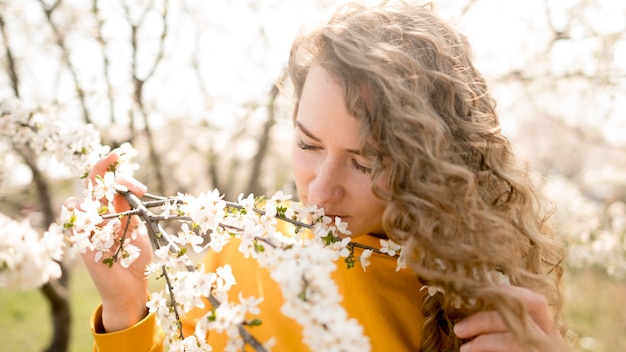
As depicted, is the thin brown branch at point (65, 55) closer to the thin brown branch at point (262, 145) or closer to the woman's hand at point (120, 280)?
the thin brown branch at point (262, 145)

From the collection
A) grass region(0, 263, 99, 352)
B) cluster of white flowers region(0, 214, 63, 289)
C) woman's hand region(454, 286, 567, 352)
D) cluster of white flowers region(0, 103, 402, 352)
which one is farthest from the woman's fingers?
grass region(0, 263, 99, 352)

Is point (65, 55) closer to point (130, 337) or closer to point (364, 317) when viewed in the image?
point (130, 337)

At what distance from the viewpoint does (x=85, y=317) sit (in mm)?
5035

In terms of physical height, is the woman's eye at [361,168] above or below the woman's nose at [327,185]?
above

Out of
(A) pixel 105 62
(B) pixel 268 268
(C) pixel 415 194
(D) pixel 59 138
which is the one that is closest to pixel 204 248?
(B) pixel 268 268

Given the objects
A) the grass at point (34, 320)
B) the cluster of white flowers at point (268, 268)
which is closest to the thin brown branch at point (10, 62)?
the grass at point (34, 320)

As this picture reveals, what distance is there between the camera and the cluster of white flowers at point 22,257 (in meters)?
0.72

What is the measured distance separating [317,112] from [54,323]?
261cm

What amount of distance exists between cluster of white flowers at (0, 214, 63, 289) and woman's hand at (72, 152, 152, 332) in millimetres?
501

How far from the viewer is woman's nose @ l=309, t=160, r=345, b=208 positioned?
1113 mm

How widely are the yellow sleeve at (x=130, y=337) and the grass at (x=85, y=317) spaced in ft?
10.9

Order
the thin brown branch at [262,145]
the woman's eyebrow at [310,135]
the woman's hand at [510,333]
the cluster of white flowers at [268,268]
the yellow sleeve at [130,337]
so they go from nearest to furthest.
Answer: the cluster of white flowers at [268,268] → the woman's hand at [510,333] → the woman's eyebrow at [310,135] → the yellow sleeve at [130,337] → the thin brown branch at [262,145]

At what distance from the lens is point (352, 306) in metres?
1.39

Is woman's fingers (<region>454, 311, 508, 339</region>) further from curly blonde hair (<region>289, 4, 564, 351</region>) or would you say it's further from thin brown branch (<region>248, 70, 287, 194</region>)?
thin brown branch (<region>248, 70, 287, 194</region>)
